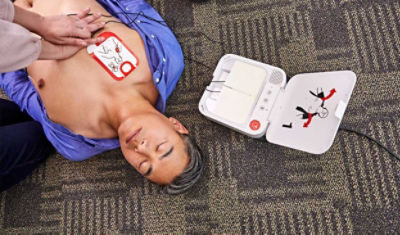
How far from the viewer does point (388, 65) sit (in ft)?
3.83

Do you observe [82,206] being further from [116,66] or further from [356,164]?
[356,164]

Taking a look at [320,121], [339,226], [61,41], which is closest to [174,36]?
[61,41]

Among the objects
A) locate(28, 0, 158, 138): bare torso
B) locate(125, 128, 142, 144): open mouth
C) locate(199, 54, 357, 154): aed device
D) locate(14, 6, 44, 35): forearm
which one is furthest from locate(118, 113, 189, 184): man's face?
locate(14, 6, 44, 35): forearm

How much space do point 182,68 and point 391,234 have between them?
915 mm

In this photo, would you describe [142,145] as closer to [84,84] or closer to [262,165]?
[84,84]

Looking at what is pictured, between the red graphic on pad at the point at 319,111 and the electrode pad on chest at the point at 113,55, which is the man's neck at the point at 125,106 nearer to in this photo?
the electrode pad on chest at the point at 113,55

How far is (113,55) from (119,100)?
5.6 inches

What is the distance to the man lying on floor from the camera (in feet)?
3.03

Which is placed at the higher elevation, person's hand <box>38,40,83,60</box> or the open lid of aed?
person's hand <box>38,40,83,60</box>

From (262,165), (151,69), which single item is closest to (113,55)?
(151,69)

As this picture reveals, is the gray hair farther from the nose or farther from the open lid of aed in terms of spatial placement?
the open lid of aed

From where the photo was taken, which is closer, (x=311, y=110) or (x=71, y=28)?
(x=71, y=28)

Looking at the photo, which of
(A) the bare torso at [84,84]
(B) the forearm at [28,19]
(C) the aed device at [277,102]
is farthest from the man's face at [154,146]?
(B) the forearm at [28,19]

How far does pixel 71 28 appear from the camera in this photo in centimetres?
96
